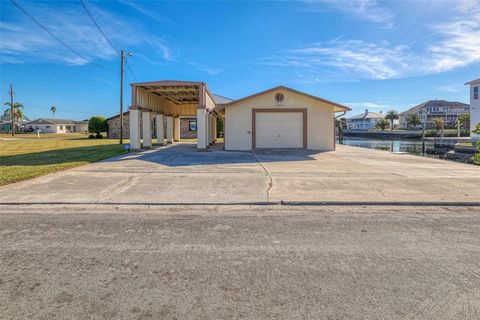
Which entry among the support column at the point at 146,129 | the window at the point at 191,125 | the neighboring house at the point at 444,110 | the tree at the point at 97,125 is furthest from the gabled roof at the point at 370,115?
the support column at the point at 146,129

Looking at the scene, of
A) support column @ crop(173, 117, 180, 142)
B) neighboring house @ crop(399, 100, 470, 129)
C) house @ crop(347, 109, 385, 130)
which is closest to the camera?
support column @ crop(173, 117, 180, 142)

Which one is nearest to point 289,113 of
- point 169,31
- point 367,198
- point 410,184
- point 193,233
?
point 169,31

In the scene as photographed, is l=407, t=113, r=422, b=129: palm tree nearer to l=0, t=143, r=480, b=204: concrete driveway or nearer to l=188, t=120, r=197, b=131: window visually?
l=188, t=120, r=197, b=131: window

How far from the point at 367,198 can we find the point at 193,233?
13.1ft

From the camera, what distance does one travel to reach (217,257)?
361 centimetres

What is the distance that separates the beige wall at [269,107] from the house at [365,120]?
103452 millimetres

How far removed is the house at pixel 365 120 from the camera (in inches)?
4537

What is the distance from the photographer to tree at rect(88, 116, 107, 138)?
121 feet

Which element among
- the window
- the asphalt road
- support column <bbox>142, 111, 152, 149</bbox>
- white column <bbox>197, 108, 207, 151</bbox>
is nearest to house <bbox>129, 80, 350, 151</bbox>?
support column <bbox>142, 111, 152, 149</bbox>

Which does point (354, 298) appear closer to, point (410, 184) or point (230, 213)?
point (230, 213)

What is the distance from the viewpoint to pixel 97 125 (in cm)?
3691

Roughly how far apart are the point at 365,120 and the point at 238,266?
410 feet

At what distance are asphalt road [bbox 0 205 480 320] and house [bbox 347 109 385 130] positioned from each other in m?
119

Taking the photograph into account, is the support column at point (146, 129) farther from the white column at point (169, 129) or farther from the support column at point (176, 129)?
the support column at point (176, 129)
